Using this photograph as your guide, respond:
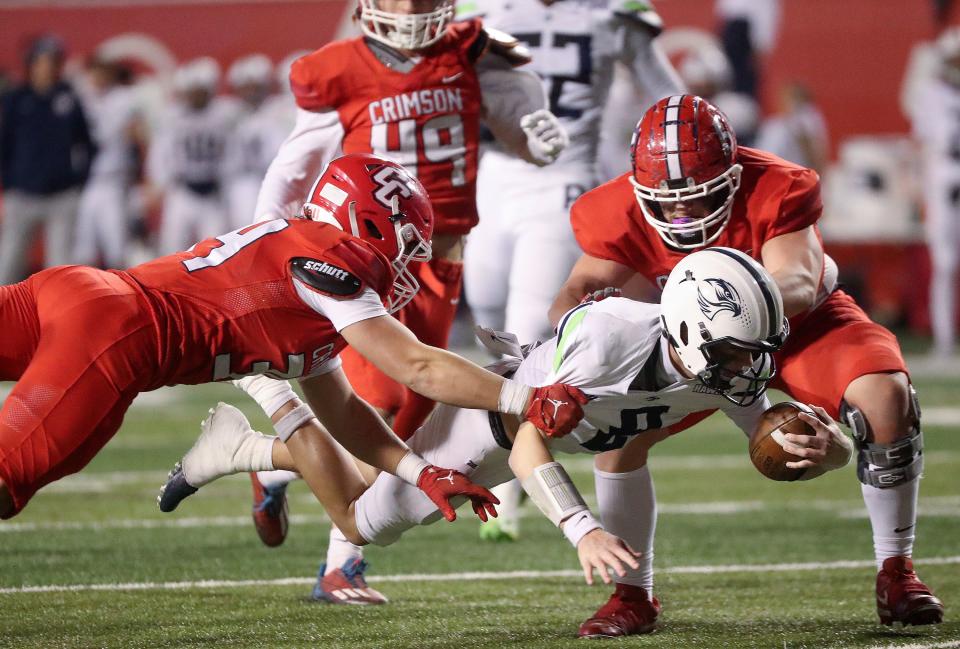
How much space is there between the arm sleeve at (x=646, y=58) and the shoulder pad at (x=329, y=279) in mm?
2628

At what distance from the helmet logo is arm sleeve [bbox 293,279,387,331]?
1.10 feet

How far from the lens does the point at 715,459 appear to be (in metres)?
7.39

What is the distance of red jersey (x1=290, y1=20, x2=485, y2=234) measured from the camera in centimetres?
472

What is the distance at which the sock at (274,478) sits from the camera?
4500mm

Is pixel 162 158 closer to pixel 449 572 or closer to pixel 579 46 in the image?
pixel 579 46

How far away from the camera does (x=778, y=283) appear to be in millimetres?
3814

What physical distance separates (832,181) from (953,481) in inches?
310

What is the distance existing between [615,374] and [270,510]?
5.09 ft

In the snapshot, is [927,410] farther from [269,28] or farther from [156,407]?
[269,28]

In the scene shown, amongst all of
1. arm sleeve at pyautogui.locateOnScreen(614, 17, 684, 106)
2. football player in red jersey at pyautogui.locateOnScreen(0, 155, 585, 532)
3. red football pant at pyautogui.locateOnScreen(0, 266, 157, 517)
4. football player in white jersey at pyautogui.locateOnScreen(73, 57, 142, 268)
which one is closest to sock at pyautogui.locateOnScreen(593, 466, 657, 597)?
football player in red jersey at pyautogui.locateOnScreen(0, 155, 585, 532)

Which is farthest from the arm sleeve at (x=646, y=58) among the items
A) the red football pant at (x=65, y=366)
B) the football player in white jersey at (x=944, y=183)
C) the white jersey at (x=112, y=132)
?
the white jersey at (x=112, y=132)

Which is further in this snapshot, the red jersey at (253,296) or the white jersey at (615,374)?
the red jersey at (253,296)

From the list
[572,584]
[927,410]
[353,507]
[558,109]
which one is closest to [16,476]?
[353,507]

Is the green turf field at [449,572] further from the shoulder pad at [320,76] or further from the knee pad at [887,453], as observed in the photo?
the shoulder pad at [320,76]
